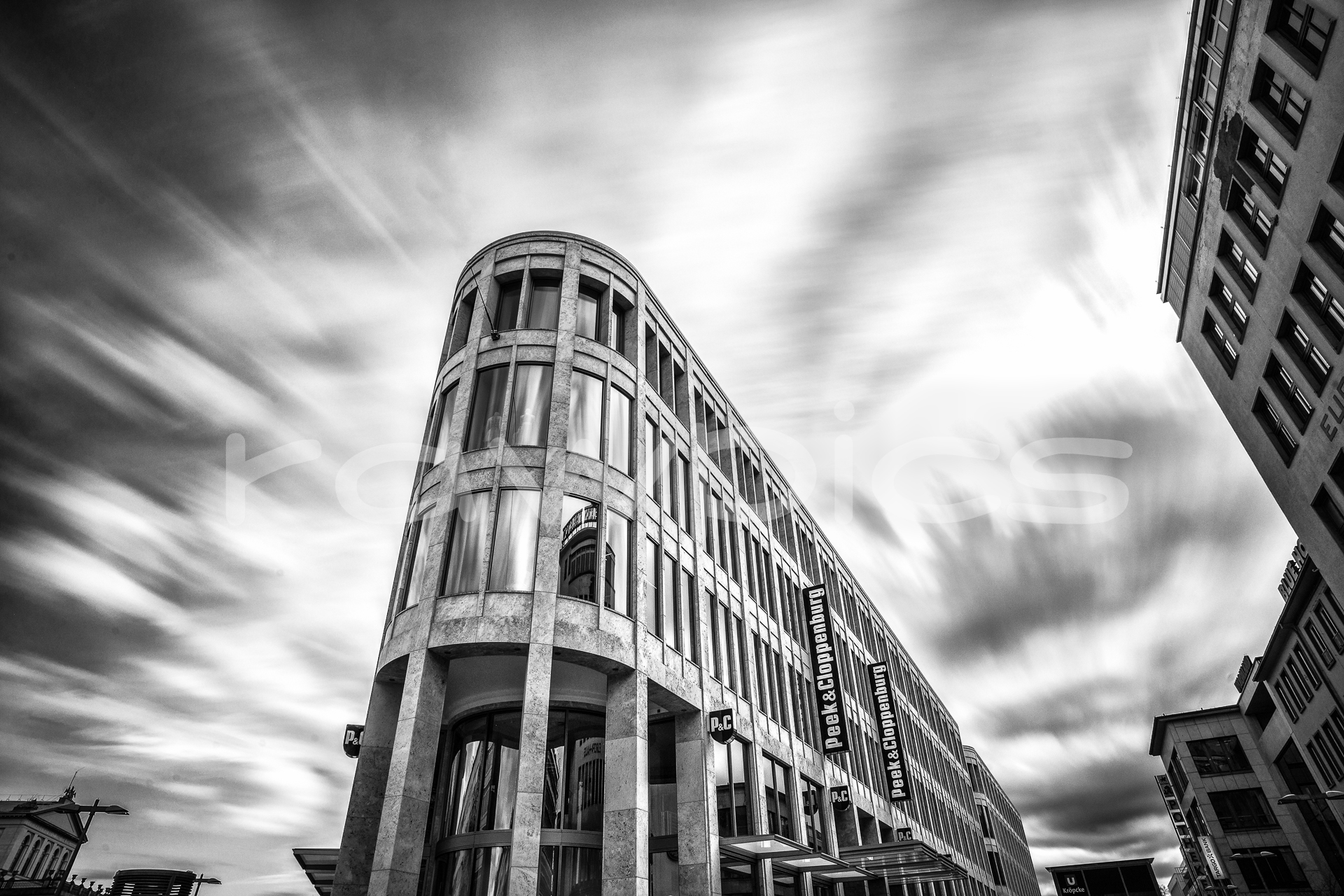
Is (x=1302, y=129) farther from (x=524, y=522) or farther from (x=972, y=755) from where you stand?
(x=972, y=755)

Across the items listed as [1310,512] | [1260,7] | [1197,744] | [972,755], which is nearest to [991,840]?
[972,755]

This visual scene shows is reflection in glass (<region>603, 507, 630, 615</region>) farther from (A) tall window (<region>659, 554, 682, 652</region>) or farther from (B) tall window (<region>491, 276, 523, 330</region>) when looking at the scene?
(B) tall window (<region>491, 276, 523, 330</region>)

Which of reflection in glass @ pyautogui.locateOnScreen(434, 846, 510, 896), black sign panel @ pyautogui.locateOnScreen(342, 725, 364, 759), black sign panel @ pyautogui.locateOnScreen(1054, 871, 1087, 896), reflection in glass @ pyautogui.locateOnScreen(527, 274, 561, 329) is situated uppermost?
reflection in glass @ pyautogui.locateOnScreen(527, 274, 561, 329)

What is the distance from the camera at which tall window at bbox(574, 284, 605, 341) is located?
28.5m

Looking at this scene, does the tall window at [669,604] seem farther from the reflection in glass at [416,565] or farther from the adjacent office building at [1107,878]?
the adjacent office building at [1107,878]

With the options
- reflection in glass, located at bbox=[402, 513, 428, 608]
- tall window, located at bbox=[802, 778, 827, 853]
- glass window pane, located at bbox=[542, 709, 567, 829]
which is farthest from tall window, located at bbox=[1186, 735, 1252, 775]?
reflection in glass, located at bbox=[402, 513, 428, 608]

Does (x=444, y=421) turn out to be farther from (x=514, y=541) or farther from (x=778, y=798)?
(x=778, y=798)

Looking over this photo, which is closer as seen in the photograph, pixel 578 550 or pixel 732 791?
pixel 578 550

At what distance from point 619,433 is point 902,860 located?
863 inches

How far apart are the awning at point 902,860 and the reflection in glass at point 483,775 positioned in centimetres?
1481

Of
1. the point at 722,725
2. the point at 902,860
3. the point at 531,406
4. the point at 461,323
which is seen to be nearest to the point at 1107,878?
the point at 902,860

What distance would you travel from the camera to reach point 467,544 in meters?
22.3

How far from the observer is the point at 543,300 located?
1104 inches

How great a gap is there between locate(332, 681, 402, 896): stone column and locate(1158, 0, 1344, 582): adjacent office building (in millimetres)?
38133
